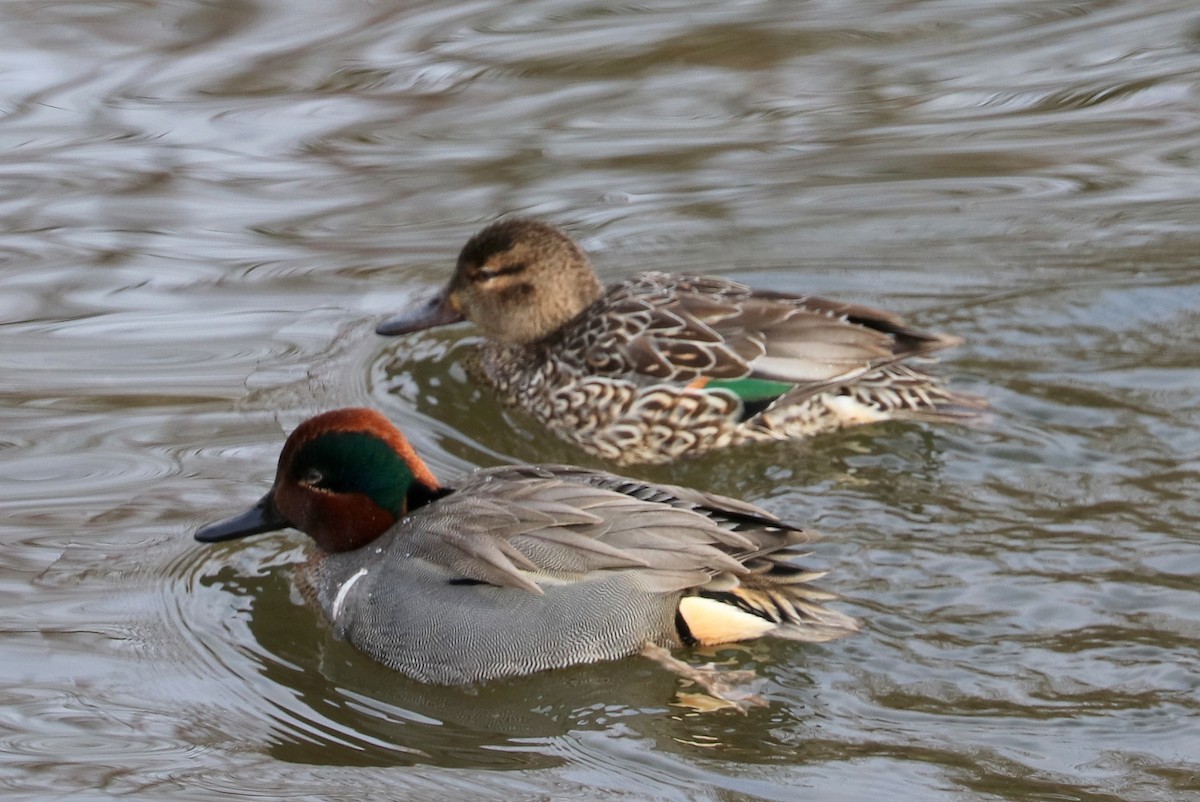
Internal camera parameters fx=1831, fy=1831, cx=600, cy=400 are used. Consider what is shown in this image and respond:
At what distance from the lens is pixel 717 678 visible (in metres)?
5.94

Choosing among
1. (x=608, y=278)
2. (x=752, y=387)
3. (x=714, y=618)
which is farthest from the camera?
(x=608, y=278)

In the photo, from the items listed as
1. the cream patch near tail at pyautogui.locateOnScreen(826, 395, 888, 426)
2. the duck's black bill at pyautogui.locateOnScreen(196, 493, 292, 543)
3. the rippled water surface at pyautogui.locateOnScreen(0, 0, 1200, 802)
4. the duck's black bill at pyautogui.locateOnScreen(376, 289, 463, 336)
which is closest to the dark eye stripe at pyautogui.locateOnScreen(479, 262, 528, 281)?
the duck's black bill at pyautogui.locateOnScreen(376, 289, 463, 336)

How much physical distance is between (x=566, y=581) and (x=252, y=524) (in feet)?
4.28

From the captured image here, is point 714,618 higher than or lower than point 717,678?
higher

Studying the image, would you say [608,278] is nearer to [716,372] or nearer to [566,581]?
[716,372]

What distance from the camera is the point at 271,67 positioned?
1179 centimetres

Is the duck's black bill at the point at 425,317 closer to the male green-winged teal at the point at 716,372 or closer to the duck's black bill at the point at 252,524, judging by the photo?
the male green-winged teal at the point at 716,372

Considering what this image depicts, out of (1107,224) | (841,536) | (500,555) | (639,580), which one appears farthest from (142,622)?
(1107,224)

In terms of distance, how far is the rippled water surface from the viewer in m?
5.61

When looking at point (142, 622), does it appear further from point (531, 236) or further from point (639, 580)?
point (531, 236)

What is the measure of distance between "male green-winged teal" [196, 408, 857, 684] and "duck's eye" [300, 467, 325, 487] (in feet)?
1.06

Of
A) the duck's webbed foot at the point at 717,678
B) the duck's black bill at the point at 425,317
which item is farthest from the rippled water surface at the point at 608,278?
the duck's black bill at the point at 425,317

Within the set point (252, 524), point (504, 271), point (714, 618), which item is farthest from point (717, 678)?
point (504, 271)

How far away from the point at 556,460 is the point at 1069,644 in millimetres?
2867
